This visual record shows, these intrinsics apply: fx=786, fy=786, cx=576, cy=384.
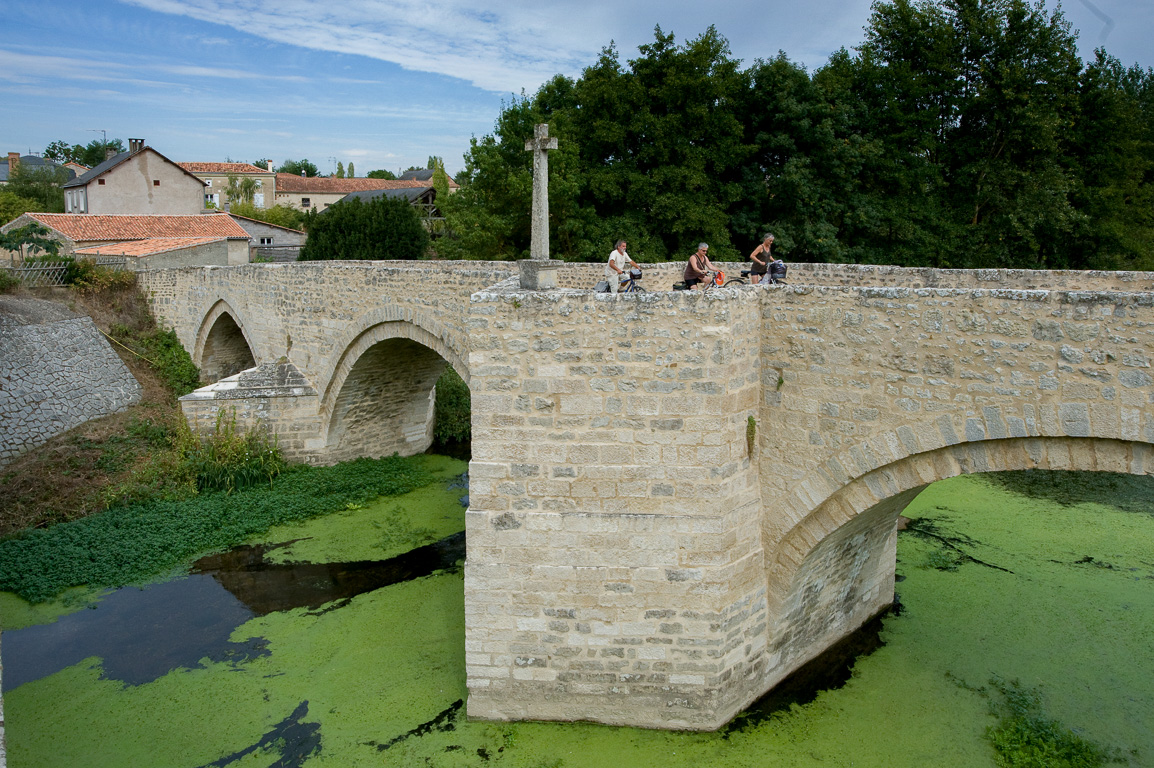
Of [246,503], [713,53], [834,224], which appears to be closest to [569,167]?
[713,53]

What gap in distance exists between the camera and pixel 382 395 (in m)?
14.9

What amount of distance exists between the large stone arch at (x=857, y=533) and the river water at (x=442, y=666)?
42cm

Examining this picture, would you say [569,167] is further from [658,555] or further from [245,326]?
[658,555]

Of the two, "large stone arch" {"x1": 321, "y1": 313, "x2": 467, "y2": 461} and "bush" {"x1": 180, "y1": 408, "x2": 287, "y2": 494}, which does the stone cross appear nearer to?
"large stone arch" {"x1": 321, "y1": 313, "x2": 467, "y2": 461}

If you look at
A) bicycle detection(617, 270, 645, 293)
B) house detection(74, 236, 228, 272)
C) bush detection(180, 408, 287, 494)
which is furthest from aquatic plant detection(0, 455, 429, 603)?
house detection(74, 236, 228, 272)

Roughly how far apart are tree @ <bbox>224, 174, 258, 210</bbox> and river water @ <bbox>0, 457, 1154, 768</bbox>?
43569 mm

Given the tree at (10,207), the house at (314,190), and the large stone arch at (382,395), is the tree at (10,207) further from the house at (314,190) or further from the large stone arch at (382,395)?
the large stone arch at (382,395)

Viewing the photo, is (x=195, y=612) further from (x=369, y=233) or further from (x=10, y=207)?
(x=10, y=207)

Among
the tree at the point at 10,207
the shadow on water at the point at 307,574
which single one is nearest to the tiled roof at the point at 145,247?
the tree at the point at 10,207

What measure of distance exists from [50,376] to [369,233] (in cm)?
1171

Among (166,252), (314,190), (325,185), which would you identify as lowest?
(166,252)

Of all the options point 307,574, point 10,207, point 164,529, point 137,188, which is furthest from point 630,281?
point 10,207

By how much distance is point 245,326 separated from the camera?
1648cm

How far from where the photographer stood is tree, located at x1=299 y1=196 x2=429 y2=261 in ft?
83.5
